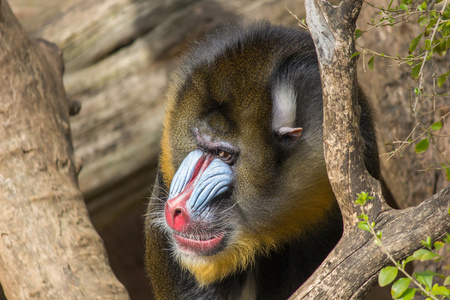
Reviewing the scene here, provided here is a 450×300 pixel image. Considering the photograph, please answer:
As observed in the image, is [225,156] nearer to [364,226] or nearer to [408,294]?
[364,226]

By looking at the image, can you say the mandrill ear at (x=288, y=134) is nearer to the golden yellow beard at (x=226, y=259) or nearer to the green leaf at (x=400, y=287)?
the golden yellow beard at (x=226, y=259)

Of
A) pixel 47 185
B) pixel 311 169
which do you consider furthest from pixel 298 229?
pixel 47 185

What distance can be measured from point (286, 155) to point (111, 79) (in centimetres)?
236

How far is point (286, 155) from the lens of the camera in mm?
2738

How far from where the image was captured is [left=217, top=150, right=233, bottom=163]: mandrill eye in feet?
9.04

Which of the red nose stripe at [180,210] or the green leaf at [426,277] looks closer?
the green leaf at [426,277]

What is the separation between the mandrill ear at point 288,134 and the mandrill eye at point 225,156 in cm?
25

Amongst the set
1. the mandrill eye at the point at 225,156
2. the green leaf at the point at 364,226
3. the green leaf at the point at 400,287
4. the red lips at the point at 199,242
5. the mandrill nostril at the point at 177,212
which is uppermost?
the mandrill eye at the point at 225,156

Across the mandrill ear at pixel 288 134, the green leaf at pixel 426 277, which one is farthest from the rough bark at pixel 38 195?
the green leaf at pixel 426 277

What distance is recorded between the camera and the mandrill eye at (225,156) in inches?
108

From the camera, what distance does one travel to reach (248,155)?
8.90ft

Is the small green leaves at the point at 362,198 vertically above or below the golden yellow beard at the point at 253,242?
above

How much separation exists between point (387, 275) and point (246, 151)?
3.32ft

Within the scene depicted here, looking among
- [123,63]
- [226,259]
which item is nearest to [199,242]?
[226,259]
